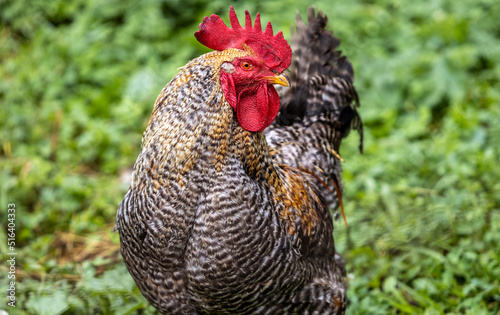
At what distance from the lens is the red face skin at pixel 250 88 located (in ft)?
9.36

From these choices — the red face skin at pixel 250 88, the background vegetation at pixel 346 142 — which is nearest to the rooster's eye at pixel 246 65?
the red face skin at pixel 250 88

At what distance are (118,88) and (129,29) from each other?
94cm

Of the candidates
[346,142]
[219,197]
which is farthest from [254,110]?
[346,142]

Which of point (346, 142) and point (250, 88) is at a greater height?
point (250, 88)

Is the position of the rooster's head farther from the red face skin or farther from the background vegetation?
the background vegetation

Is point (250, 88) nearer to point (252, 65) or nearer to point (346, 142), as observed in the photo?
point (252, 65)

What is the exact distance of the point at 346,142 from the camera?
5.99 m

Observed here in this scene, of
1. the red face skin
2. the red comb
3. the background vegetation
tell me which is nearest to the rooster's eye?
the red face skin

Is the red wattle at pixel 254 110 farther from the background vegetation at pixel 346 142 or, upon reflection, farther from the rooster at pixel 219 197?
the background vegetation at pixel 346 142

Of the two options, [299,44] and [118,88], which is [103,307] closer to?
[299,44]

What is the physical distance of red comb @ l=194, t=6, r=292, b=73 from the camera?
9.76 feet

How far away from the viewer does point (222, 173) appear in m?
2.88

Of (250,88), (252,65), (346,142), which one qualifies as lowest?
(346,142)

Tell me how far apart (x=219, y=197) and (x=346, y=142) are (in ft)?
11.0
